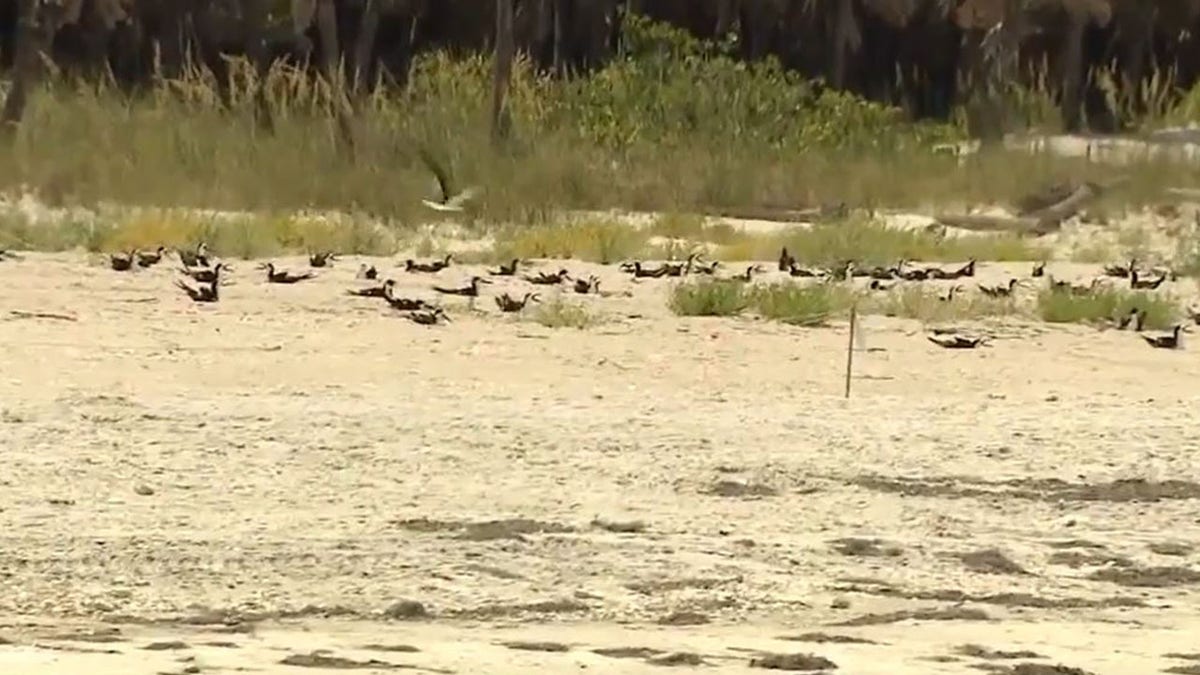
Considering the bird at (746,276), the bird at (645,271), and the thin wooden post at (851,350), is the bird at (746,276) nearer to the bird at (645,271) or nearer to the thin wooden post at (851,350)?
the bird at (645,271)

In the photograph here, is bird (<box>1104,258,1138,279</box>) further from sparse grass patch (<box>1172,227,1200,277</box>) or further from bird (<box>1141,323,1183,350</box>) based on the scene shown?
bird (<box>1141,323,1183,350</box>)

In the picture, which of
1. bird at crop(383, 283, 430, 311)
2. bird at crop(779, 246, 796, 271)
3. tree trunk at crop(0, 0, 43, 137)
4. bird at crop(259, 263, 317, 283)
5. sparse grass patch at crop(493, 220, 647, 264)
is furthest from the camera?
tree trunk at crop(0, 0, 43, 137)

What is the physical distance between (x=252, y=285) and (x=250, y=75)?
6.79 metres

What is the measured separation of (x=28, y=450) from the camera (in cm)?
656

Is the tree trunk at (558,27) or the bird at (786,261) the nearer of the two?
the bird at (786,261)

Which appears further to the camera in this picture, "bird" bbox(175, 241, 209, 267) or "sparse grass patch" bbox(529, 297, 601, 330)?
"bird" bbox(175, 241, 209, 267)

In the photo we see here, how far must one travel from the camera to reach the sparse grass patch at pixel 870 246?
1335 cm

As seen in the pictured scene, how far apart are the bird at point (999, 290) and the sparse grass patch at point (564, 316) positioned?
7.32ft

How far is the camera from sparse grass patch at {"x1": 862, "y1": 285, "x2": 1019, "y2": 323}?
35.4ft

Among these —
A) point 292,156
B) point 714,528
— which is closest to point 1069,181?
point 292,156

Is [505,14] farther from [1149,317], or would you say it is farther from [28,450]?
[28,450]

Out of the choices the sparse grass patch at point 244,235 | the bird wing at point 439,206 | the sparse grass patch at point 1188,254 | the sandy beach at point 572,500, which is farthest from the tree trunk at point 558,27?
the sandy beach at point 572,500

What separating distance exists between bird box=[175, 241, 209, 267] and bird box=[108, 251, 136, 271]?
27 cm

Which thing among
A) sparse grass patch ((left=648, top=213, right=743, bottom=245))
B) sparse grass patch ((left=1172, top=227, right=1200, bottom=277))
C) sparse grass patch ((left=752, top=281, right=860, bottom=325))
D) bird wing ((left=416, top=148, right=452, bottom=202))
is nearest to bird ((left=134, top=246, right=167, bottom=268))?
sparse grass patch ((left=752, top=281, right=860, bottom=325))
